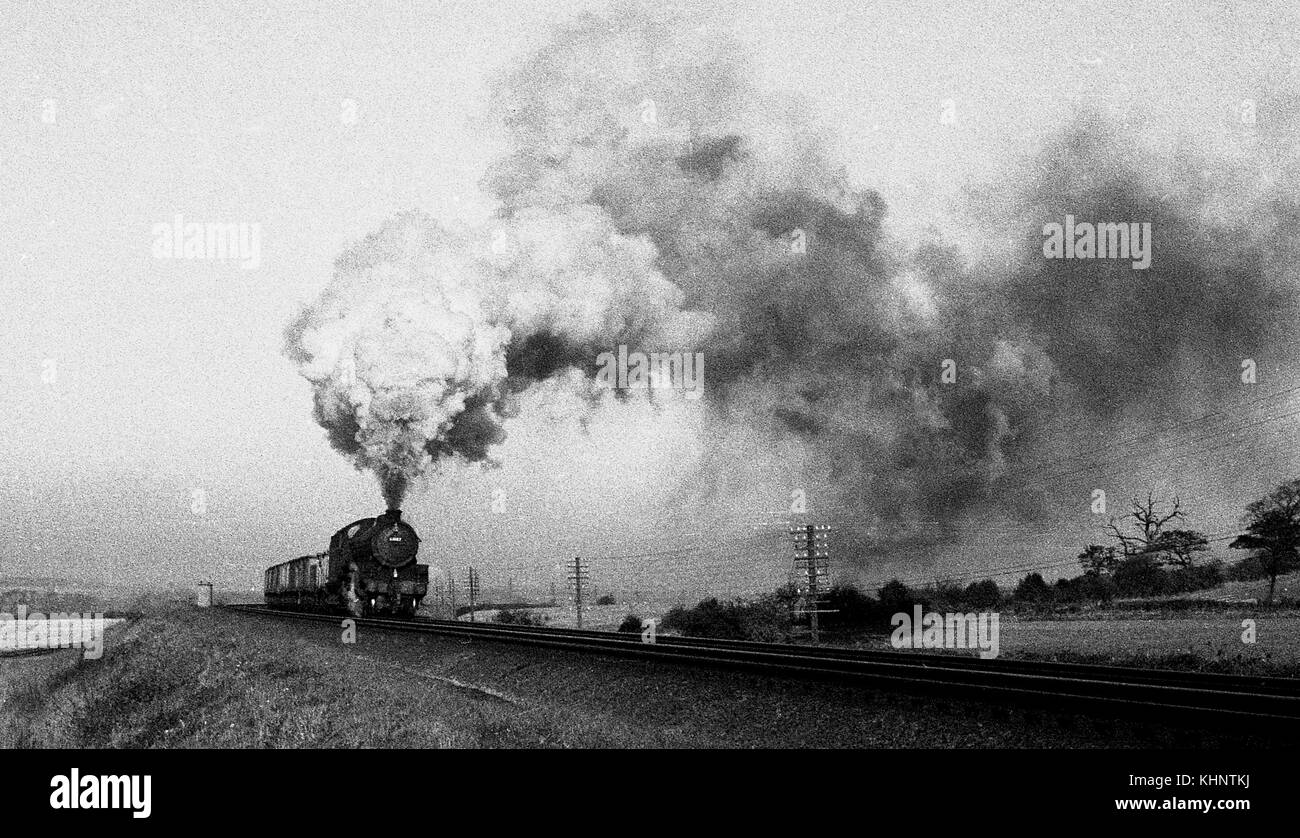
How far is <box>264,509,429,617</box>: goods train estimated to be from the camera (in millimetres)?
32906

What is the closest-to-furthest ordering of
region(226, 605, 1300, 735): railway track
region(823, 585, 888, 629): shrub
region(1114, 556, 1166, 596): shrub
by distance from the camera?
region(226, 605, 1300, 735): railway track → region(823, 585, 888, 629): shrub → region(1114, 556, 1166, 596): shrub

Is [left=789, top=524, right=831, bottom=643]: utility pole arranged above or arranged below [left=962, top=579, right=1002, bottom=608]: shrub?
above

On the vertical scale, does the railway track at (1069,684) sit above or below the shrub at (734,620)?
above

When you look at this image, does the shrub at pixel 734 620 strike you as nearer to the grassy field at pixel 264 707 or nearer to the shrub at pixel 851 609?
the shrub at pixel 851 609

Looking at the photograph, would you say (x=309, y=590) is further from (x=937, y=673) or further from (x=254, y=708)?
(x=937, y=673)

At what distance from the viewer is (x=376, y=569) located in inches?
1312

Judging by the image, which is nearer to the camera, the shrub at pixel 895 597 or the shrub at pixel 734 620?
the shrub at pixel 734 620

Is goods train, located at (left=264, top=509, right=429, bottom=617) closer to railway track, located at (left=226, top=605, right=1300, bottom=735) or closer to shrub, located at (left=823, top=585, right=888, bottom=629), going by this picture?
railway track, located at (left=226, top=605, right=1300, bottom=735)

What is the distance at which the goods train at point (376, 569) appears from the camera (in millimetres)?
32906

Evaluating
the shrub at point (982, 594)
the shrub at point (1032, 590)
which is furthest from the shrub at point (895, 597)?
the shrub at point (1032, 590)

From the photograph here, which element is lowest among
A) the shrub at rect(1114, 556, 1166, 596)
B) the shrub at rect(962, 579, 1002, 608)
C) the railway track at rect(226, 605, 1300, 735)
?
the shrub at rect(962, 579, 1002, 608)

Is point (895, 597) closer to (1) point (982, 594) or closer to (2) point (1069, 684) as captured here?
(1) point (982, 594)

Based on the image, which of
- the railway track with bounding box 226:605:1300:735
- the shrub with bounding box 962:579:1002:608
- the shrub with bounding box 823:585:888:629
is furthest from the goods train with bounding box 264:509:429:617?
the shrub with bounding box 962:579:1002:608

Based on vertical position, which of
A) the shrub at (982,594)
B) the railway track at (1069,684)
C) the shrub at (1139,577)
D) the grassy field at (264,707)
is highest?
the railway track at (1069,684)
